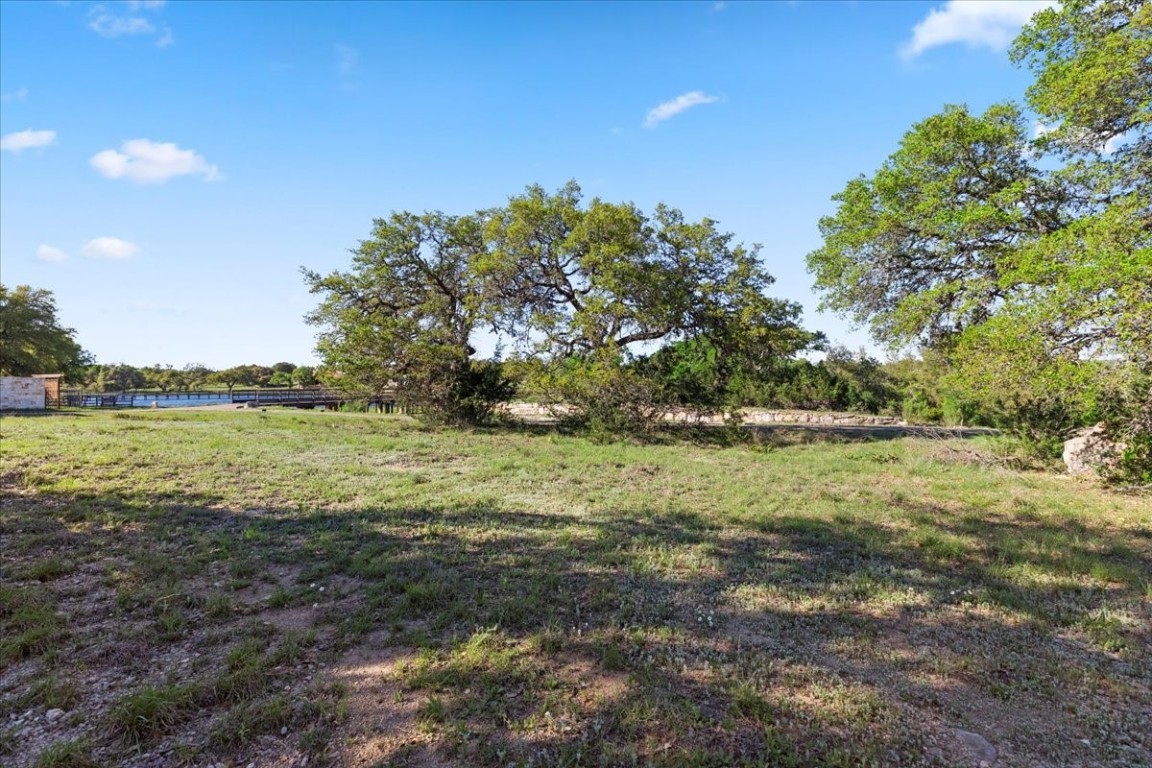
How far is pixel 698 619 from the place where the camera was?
3732mm

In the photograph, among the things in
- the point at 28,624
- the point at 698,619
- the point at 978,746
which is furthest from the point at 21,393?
the point at 978,746

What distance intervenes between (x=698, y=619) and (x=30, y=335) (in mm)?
38073

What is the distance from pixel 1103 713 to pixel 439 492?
22.5 ft

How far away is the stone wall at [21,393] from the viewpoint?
69.2ft

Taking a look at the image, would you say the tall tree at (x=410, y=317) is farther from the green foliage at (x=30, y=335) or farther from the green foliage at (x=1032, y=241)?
the green foliage at (x=30, y=335)

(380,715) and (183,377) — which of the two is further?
(183,377)

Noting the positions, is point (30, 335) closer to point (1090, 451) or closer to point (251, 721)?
point (251, 721)

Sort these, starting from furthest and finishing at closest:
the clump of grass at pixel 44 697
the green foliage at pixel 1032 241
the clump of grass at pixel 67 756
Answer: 1. the green foliage at pixel 1032 241
2. the clump of grass at pixel 44 697
3. the clump of grass at pixel 67 756

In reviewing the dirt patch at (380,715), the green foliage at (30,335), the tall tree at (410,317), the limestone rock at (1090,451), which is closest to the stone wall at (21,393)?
the green foliage at (30,335)

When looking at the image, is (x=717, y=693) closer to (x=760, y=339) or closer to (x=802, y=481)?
(x=802, y=481)

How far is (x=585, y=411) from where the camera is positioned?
51.2 ft

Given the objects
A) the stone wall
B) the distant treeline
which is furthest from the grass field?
the distant treeline

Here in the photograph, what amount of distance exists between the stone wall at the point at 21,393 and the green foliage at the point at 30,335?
8.44 meters

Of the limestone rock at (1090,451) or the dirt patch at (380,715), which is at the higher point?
the limestone rock at (1090,451)
